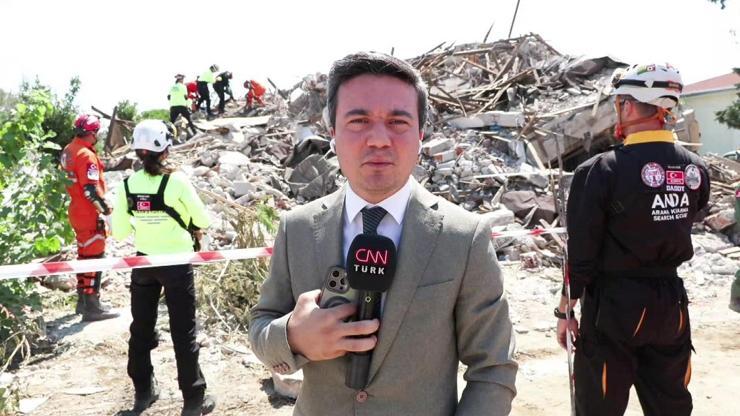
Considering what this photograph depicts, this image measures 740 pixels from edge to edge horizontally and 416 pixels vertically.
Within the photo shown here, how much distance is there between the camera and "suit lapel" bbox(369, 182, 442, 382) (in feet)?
4.82

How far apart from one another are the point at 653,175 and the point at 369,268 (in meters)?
1.94

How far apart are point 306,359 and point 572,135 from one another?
12188mm

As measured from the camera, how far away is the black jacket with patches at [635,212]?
2.70 meters

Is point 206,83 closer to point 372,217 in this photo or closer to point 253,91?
point 253,91

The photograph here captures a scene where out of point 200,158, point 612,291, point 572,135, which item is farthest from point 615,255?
point 200,158

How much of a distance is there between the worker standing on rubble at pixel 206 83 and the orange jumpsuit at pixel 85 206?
14.3 m

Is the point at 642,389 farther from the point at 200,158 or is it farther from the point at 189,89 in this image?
the point at 189,89

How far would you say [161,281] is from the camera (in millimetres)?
4176

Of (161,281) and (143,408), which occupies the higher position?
(161,281)

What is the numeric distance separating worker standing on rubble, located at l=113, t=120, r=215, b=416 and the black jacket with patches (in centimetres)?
284

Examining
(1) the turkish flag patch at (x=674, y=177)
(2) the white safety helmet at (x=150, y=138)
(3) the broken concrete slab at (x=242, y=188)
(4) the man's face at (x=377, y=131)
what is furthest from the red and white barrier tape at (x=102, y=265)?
(3) the broken concrete slab at (x=242, y=188)

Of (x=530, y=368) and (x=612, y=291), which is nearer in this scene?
(x=612, y=291)

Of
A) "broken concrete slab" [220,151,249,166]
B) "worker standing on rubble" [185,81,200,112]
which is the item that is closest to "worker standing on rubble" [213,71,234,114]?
"worker standing on rubble" [185,81,200,112]

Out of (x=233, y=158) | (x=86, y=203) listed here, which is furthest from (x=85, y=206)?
(x=233, y=158)
